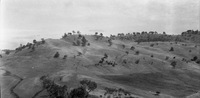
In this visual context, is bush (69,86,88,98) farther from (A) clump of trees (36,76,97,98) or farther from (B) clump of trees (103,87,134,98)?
(B) clump of trees (103,87,134,98)

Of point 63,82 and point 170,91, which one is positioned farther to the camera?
point 170,91

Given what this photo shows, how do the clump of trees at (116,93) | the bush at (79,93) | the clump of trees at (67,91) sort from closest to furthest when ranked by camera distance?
1. the bush at (79,93)
2. the clump of trees at (67,91)
3. the clump of trees at (116,93)

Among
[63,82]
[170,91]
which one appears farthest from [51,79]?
[170,91]

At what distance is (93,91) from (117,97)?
51.5ft

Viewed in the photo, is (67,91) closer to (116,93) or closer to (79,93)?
(79,93)

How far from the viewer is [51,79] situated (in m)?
176

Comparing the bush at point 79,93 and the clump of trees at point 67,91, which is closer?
the bush at point 79,93

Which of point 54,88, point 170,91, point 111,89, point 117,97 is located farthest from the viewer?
Answer: point 170,91

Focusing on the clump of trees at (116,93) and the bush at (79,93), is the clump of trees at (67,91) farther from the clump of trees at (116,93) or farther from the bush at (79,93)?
the clump of trees at (116,93)

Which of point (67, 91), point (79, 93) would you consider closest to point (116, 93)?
point (79, 93)

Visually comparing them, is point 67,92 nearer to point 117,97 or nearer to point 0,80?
point 117,97

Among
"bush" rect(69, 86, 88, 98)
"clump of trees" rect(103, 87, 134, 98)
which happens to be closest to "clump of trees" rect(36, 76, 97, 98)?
"bush" rect(69, 86, 88, 98)

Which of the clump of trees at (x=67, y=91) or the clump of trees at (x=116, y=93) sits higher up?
the clump of trees at (x=67, y=91)

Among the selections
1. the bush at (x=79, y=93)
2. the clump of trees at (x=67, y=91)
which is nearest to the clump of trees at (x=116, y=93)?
the clump of trees at (x=67, y=91)
